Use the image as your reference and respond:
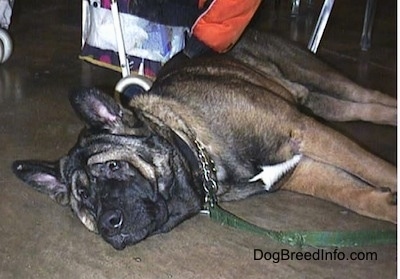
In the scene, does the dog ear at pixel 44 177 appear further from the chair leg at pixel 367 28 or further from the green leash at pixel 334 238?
the chair leg at pixel 367 28

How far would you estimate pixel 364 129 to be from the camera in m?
3.37

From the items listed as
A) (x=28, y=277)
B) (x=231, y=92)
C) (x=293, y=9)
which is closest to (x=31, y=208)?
(x=28, y=277)

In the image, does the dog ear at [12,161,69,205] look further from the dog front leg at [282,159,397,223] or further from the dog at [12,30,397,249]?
the dog front leg at [282,159,397,223]

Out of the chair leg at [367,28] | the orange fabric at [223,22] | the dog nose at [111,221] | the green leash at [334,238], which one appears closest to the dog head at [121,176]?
the dog nose at [111,221]

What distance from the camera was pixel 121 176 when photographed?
2.46m

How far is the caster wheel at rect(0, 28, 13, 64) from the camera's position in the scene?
4352 millimetres

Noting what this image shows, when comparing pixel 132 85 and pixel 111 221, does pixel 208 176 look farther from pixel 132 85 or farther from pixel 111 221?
pixel 132 85

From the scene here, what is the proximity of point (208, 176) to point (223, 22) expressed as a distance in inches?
27.8

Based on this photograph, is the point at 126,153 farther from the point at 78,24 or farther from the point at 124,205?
the point at 78,24

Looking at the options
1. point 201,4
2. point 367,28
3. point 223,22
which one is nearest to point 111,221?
point 223,22

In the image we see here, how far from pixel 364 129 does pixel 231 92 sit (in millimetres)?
859

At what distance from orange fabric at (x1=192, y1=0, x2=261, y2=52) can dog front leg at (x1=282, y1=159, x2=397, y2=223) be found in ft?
2.05

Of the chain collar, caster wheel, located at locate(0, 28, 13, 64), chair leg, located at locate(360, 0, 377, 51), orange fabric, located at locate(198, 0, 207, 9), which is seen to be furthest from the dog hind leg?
caster wheel, located at locate(0, 28, 13, 64)

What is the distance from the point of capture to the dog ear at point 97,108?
2.59 metres
